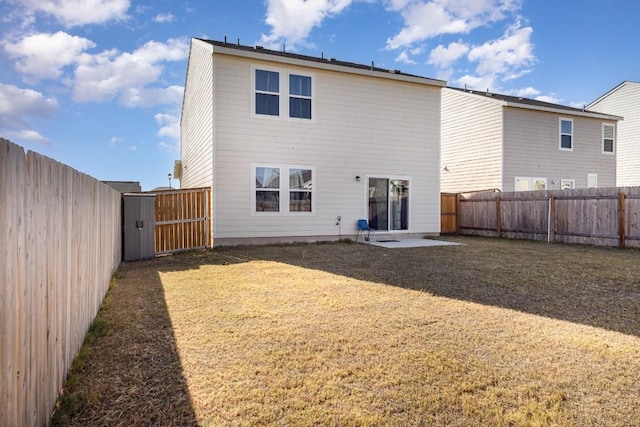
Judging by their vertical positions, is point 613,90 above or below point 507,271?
above

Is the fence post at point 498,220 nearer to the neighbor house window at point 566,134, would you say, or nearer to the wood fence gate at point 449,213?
the wood fence gate at point 449,213

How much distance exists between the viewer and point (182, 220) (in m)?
9.86

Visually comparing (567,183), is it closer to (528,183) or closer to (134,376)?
(528,183)

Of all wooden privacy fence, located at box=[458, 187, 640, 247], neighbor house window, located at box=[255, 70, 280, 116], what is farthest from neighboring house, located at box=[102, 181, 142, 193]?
wooden privacy fence, located at box=[458, 187, 640, 247]

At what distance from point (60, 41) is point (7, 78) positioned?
2.82 metres

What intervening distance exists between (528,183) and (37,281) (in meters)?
18.9

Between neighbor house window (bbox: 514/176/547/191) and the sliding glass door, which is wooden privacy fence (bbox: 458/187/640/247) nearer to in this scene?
neighbor house window (bbox: 514/176/547/191)

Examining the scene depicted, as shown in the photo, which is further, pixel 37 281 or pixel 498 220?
pixel 498 220

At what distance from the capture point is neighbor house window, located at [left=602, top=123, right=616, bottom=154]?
18.7 metres

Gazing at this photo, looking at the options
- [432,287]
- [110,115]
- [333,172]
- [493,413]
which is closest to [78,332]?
[493,413]

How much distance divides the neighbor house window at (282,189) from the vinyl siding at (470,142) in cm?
981

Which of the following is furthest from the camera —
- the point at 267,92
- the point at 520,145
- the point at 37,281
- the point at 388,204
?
the point at 520,145

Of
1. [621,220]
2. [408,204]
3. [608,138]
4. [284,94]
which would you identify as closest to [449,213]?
[408,204]

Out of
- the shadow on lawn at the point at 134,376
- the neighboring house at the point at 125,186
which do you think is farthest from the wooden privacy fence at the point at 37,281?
the neighboring house at the point at 125,186
